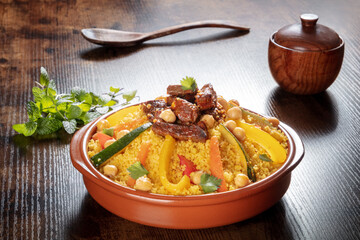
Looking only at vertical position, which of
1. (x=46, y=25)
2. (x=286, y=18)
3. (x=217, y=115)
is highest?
(x=217, y=115)

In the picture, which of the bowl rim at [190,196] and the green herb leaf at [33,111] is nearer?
the bowl rim at [190,196]

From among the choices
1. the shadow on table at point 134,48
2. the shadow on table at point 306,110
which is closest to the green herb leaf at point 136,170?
the shadow on table at point 306,110

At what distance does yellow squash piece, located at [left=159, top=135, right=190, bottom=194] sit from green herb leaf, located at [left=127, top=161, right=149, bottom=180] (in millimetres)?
48

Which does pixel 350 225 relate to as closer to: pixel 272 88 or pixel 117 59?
pixel 272 88

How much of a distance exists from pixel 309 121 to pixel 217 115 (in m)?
0.68

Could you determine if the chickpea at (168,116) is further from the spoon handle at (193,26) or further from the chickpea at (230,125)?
the spoon handle at (193,26)

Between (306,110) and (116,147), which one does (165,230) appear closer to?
(116,147)

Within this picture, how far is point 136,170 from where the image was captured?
1.32 metres

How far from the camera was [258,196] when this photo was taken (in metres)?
1.30

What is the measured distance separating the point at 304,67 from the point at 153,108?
881 mm

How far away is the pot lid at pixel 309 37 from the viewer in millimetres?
2059

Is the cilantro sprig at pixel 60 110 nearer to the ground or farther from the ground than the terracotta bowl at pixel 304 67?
nearer to the ground

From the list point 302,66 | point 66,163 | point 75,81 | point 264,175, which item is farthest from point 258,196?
point 75,81

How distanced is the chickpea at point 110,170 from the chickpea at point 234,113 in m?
0.40
